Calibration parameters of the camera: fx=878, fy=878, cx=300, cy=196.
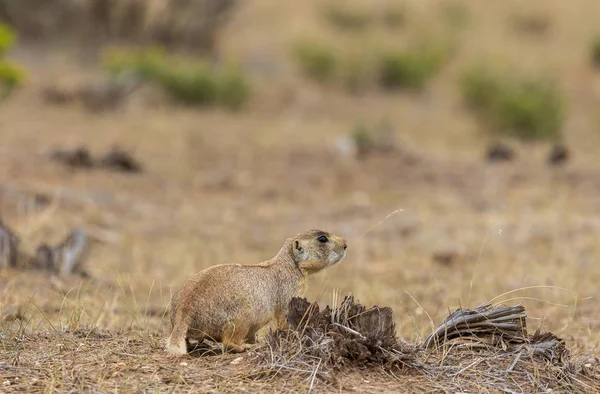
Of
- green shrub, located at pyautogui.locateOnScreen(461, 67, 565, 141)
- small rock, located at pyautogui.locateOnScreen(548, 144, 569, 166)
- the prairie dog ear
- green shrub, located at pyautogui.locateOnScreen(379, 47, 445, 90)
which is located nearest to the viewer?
the prairie dog ear

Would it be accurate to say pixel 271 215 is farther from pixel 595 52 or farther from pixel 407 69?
pixel 595 52

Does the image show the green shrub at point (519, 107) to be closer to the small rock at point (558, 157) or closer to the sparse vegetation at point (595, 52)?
the small rock at point (558, 157)

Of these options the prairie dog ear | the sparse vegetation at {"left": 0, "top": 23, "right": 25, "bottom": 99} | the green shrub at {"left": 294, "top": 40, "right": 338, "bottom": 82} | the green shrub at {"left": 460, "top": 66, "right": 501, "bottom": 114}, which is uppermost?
the sparse vegetation at {"left": 0, "top": 23, "right": 25, "bottom": 99}

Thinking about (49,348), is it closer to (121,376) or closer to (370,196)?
(121,376)

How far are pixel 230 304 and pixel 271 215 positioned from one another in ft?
22.3

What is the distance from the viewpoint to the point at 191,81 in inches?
686

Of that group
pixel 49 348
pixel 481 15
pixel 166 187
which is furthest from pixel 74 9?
pixel 49 348

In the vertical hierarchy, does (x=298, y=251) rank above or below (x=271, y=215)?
above

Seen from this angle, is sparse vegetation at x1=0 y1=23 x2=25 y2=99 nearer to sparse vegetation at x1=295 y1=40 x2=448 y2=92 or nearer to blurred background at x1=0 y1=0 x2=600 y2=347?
blurred background at x1=0 y1=0 x2=600 y2=347

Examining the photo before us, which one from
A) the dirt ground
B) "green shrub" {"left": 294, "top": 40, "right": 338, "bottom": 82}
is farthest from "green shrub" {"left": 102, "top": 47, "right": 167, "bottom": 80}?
"green shrub" {"left": 294, "top": 40, "right": 338, "bottom": 82}

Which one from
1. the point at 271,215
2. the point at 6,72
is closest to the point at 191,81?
the point at 6,72

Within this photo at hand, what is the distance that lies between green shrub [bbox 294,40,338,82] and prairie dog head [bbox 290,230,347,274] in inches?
629

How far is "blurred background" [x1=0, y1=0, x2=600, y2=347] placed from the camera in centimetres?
782

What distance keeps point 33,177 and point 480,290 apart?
6.35m
